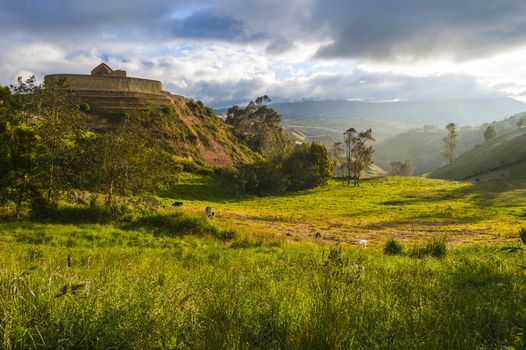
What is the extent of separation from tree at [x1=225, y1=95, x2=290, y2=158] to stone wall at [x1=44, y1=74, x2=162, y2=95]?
3595cm

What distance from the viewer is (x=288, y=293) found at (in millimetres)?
5453

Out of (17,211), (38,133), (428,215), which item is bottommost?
(428,215)

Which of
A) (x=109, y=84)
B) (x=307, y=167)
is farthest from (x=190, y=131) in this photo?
(x=307, y=167)

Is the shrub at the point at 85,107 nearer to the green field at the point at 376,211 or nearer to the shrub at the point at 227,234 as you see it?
the green field at the point at 376,211

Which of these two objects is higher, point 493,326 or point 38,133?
point 38,133

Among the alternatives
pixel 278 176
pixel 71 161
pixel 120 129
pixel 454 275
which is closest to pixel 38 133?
pixel 71 161

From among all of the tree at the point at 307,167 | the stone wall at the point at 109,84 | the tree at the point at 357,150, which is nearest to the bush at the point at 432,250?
the tree at the point at 307,167

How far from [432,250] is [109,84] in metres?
97.1

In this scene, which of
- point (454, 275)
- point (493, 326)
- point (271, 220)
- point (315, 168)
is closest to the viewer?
point (493, 326)

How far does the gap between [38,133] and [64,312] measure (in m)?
25.6

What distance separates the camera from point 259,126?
450ft

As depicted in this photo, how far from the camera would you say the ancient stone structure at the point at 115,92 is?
89.4 meters

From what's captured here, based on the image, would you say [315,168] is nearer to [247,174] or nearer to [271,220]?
[247,174]

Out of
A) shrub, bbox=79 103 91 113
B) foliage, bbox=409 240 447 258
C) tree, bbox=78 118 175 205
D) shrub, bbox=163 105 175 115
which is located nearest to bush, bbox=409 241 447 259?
foliage, bbox=409 240 447 258
